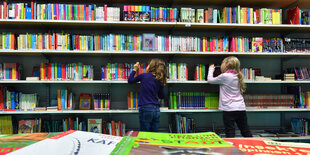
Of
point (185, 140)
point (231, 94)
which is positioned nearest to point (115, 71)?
point (231, 94)

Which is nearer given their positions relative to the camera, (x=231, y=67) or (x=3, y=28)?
(x=231, y=67)

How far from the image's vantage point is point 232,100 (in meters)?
2.40

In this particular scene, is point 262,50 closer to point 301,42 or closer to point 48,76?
point 301,42

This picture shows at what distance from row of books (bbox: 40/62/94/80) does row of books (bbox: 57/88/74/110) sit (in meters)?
0.20

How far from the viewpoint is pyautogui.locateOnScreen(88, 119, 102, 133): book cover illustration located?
269cm

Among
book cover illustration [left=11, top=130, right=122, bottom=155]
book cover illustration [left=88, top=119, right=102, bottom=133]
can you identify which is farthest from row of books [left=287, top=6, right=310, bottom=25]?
book cover illustration [left=11, top=130, right=122, bottom=155]

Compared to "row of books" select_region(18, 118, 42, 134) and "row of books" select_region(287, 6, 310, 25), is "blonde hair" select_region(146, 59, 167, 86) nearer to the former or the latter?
"row of books" select_region(18, 118, 42, 134)

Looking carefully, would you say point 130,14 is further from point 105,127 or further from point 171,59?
point 105,127

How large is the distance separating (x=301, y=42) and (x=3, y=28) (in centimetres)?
463

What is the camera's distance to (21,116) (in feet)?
9.52

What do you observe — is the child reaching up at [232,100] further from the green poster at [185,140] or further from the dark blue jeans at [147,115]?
the green poster at [185,140]

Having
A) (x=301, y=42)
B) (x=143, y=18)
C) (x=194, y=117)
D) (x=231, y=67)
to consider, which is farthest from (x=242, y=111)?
(x=143, y=18)

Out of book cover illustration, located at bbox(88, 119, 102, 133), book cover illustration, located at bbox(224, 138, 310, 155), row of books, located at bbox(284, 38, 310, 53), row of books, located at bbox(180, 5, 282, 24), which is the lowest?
book cover illustration, located at bbox(88, 119, 102, 133)

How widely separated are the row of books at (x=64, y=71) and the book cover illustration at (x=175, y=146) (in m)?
2.34
